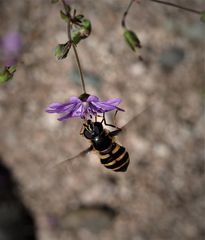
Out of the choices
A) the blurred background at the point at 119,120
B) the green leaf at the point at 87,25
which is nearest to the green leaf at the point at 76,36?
the green leaf at the point at 87,25

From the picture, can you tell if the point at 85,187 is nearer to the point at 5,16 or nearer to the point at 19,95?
the point at 19,95

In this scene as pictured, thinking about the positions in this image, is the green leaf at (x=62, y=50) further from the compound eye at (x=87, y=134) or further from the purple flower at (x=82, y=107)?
the compound eye at (x=87, y=134)

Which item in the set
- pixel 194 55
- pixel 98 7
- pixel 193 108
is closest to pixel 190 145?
pixel 193 108

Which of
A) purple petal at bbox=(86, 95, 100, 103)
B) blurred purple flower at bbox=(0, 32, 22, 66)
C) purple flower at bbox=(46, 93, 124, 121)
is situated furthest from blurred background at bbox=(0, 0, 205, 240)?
purple petal at bbox=(86, 95, 100, 103)

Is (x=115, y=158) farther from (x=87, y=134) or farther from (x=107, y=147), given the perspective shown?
(x=87, y=134)

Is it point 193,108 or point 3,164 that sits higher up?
point 3,164
